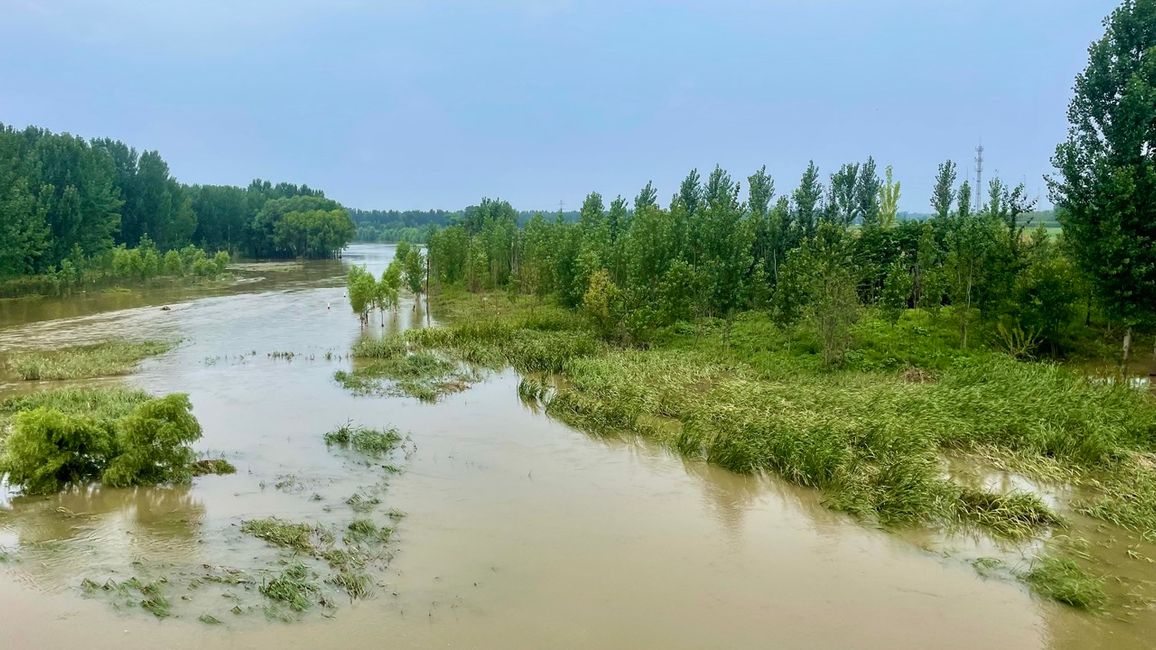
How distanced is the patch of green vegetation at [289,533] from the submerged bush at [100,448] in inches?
120

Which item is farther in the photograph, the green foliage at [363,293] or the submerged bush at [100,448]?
the green foliage at [363,293]

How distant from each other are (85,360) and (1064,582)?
29.7 m

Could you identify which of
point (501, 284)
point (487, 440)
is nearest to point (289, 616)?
point (487, 440)

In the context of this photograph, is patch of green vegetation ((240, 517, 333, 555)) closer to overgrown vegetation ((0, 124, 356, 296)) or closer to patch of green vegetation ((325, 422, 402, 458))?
patch of green vegetation ((325, 422, 402, 458))

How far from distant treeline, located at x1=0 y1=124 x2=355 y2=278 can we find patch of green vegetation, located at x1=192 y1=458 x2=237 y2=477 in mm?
45661

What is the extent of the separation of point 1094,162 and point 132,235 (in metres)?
85.6

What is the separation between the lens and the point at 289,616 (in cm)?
935

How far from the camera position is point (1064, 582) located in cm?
991

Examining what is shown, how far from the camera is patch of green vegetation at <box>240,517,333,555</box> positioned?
11.4 m

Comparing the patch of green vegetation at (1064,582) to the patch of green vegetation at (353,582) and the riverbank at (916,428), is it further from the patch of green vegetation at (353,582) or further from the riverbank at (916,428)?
the patch of green vegetation at (353,582)

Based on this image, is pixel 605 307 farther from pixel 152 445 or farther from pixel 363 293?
pixel 152 445

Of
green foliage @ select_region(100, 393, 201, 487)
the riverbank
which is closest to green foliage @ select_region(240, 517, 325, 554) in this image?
green foliage @ select_region(100, 393, 201, 487)

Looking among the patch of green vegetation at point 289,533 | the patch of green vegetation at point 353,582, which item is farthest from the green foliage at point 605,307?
the patch of green vegetation at point 353,582

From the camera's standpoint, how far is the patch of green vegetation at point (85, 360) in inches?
919
